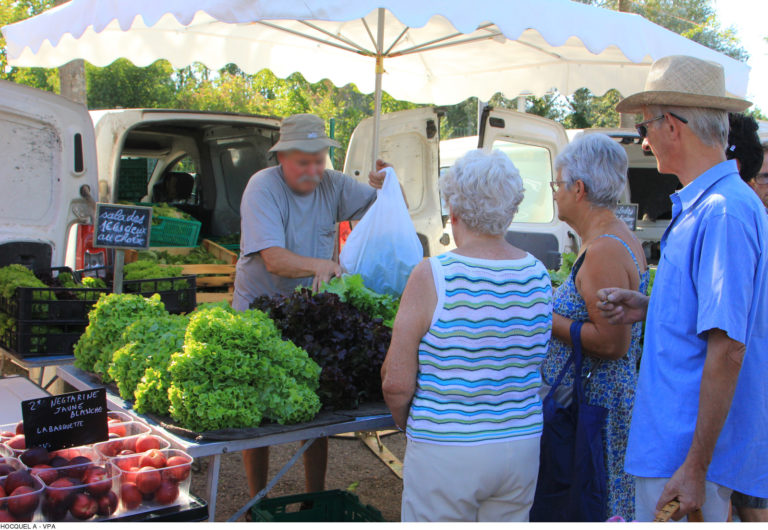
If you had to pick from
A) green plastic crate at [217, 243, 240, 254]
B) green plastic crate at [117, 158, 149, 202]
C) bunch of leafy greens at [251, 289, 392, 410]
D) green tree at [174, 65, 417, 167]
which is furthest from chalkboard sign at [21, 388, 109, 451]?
green tree at [174, 65, 417, 167]

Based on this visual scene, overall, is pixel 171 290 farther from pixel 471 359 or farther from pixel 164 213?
pixel 164 213

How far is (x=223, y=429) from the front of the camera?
7.48 feet

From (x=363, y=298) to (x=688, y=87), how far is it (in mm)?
1556

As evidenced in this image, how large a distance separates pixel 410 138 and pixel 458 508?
5.03 meters

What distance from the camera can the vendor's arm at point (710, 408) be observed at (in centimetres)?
168

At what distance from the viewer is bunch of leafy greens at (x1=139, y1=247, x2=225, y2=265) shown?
6.01 meters

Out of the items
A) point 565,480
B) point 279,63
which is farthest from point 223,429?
point 279,63

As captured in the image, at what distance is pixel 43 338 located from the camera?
3.31 metres

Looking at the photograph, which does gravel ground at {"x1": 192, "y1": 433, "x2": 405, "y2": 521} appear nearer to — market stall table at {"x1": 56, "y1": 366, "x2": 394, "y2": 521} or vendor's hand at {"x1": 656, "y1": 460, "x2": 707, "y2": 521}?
market stall table at {"x1": 56, "y1": 366, "x2": 394, "y2": 521}

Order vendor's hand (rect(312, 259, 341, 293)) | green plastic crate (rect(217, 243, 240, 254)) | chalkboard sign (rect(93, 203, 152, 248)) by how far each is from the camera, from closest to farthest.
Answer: chalkboard sign (rect(93, 203, 152, 248)), vendor's hand (rect(312, 259, 341, 293)), green plastic crate (rect(217, 243, 240, 254))

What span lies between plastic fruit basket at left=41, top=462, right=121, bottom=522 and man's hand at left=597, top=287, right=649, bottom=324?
5.29 feet

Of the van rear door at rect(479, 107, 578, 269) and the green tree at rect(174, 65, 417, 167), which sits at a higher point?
the green tree at rect(174, 65, 417, 167)

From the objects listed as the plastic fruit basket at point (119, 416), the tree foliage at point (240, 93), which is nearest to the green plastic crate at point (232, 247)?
the plastic fruit basket at point (119, 416)

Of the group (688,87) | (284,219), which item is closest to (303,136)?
(284,219)
